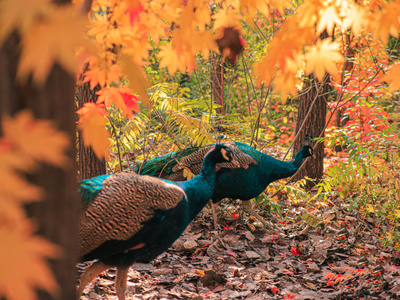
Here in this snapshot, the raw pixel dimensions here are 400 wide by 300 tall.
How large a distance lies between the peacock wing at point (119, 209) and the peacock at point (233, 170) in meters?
1.81

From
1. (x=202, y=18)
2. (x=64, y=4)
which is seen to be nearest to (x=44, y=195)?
(x=64, y=4)

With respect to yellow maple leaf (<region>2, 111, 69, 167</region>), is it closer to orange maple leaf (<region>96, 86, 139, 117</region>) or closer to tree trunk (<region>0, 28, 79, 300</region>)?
tree trunk (<region>0, 28, 79, 300</region>)

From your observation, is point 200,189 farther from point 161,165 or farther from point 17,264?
point 17,264

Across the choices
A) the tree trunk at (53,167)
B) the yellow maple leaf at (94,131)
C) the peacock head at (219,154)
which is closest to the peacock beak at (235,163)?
the peacock head at (219,154)

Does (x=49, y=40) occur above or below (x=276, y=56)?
below

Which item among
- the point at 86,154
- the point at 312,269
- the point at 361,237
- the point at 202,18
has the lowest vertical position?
the point at 312,269

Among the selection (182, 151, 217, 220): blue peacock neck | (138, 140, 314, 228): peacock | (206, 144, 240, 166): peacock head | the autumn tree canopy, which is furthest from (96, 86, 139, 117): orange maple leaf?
(138, 140, 314, 228): peacock

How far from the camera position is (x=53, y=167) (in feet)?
5.35

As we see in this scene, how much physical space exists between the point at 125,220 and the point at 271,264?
Answer: 7.51 ft

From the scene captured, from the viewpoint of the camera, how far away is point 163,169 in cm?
533

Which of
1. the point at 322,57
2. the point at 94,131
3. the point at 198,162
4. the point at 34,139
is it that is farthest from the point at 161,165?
the point at 34,139

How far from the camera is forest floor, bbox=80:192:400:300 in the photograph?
399 centimetres

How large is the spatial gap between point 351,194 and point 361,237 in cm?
134

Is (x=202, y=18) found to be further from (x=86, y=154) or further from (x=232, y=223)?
(x=232, y=223)
